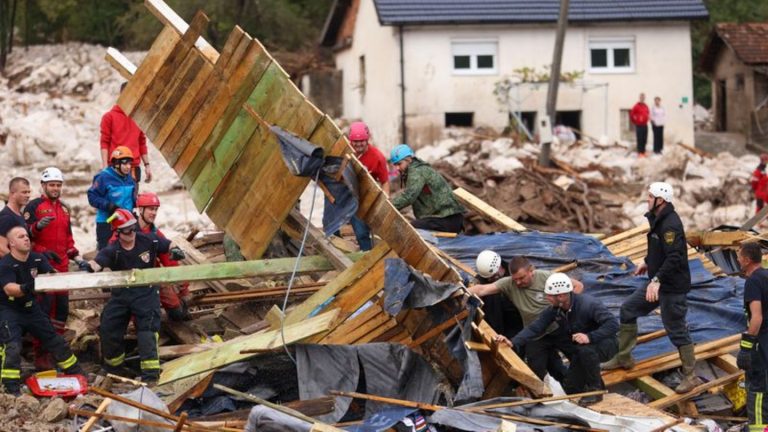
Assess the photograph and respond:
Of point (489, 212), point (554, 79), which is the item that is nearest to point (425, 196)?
point (489, 212)

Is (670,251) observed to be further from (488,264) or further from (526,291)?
(488,264)

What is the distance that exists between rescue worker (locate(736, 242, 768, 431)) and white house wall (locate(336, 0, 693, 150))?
22250 millimetres

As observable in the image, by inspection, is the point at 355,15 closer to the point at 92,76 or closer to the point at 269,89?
the point at 92,76

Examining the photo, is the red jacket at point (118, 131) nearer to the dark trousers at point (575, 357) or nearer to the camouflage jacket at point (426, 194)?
the camouflage jacket at point (426, 194)

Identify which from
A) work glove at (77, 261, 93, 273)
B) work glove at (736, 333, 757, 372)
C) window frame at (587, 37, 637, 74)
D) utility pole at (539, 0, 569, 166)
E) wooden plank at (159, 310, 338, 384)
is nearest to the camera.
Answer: work glove at (736, 333, 757, 372)

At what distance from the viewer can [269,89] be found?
11172mm

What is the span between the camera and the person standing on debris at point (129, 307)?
36.1 ft

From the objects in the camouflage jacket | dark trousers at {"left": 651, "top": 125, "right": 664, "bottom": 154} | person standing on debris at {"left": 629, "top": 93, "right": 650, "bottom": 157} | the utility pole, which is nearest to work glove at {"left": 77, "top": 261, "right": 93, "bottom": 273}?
the camouflage jacket

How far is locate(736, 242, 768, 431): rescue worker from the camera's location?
1002 cm

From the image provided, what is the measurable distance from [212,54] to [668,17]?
24.1 m

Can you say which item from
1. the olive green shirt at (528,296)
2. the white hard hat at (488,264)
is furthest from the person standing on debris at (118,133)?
the olive green shirt at (528,296)

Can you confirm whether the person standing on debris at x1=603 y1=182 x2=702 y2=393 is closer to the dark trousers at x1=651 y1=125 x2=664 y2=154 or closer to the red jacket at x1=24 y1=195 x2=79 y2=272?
the red jacket at x1=24 y1=195 x2=79 y2=272

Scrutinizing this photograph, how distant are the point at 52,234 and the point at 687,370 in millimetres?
6261

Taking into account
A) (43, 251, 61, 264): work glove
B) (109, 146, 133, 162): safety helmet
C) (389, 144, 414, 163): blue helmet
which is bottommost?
(43, 251, 61, 264): work glove
